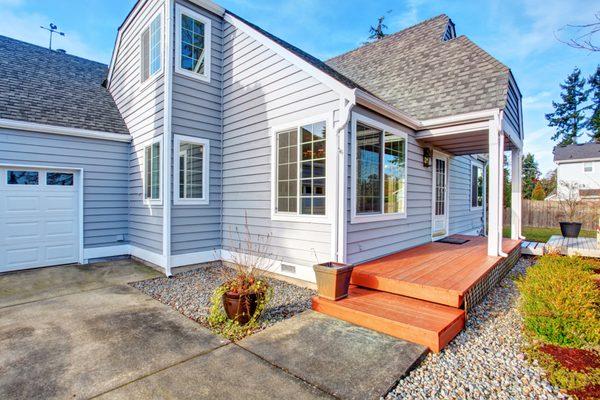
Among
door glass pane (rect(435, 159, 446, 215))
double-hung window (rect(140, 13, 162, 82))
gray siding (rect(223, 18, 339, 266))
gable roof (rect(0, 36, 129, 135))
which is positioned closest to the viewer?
gray siding (rect(223, 18, 339, 266))

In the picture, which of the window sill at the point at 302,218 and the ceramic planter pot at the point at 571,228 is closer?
the window sill at the point at 302,218

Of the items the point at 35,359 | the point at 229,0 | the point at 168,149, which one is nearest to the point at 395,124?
the point at 168,149

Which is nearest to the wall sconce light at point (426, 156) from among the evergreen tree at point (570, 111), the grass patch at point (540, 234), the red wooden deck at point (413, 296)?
the red wooden deck at point (413, 296)

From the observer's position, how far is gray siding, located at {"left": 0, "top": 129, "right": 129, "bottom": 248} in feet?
20.0

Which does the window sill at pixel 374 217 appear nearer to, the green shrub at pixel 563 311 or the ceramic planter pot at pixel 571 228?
the green shrub at pixel 563 311

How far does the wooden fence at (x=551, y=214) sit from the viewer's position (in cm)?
1395

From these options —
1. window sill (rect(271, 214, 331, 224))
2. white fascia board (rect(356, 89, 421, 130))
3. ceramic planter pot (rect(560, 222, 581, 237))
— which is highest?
white fascia board (rect(356, 89, 421, 130))

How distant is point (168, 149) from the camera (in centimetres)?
570

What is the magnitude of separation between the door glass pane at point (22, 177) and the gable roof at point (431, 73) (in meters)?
7.70

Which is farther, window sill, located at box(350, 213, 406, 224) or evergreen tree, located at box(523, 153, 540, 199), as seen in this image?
evergreen tree, located at box(523, 153, 540, 199)

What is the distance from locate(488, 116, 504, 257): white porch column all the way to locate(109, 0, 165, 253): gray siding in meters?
6.05

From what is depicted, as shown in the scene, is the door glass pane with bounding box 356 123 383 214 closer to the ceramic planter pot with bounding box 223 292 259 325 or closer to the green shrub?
the ceramic planter pot with bounding box 223 292 259 325

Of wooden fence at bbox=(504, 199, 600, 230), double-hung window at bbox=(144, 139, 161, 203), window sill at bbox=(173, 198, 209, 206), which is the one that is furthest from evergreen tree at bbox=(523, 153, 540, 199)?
double-hung window at bbox=(144, 139, 161, 203)

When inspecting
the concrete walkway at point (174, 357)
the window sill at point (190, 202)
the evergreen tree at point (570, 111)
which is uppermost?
the evergreen tree at point (570, 111)
